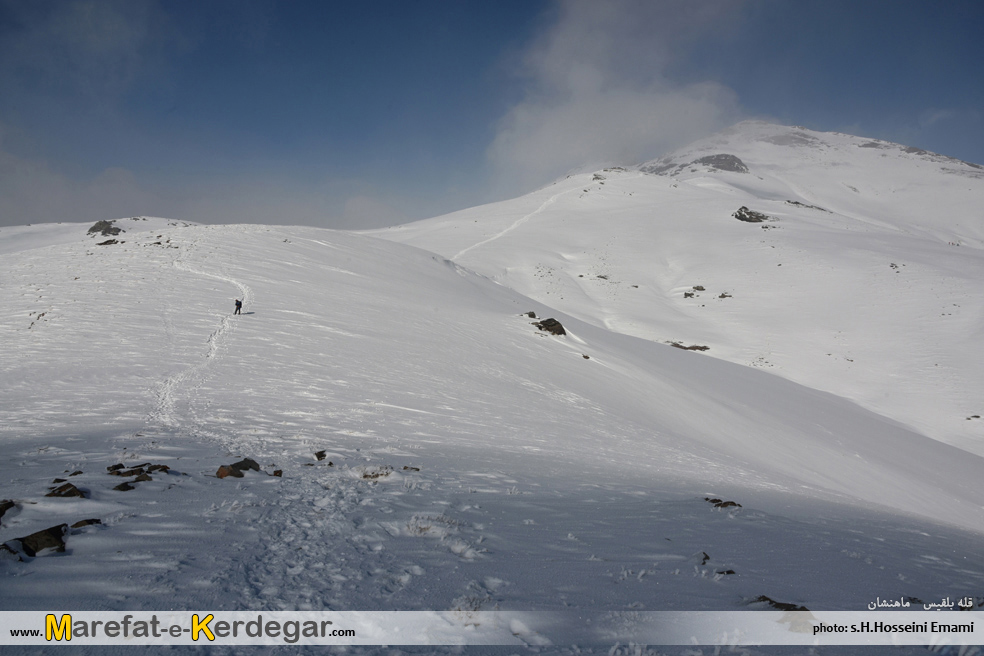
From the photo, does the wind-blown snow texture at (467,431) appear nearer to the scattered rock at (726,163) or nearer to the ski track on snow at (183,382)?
the ski track on snow at (183,382)

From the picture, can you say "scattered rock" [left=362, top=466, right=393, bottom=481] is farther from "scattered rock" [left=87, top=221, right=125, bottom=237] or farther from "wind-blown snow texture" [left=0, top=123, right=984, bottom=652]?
"scattered rock" [left=87, top=221, right=125, bottom=237]

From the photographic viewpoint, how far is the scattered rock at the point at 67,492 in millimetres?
5016

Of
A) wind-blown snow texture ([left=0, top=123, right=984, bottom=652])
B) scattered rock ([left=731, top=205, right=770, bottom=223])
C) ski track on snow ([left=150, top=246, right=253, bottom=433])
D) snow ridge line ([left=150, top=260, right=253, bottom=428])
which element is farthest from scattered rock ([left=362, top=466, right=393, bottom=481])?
scattered rock ([left=731, top=205, right=770, bottom=223])

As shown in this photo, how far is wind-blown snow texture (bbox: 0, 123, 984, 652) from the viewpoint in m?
4.35

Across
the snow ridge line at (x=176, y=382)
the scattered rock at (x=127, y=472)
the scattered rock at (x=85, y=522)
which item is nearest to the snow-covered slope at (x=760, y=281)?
the snow ridge line at (x=176, y=382)

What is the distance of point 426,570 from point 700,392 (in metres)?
19.2

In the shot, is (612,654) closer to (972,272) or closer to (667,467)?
(667,467)

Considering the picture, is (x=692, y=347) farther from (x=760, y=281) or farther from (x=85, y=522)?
(x=85, y=522)

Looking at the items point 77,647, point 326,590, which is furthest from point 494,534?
point 77,647

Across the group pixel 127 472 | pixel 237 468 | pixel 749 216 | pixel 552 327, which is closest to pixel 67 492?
pixel 127 472

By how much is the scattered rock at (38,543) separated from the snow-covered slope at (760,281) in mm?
32279

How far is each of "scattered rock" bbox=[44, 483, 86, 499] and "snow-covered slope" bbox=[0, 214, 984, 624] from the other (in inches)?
5.9

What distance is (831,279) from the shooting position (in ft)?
132

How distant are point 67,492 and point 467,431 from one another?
7.73 metres
